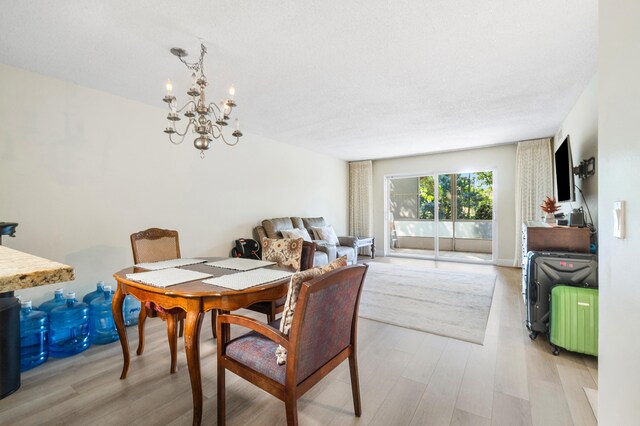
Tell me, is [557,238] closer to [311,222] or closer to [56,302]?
[311,222]

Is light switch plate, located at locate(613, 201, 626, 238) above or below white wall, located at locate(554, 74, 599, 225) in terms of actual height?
below

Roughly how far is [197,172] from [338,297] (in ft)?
10.3

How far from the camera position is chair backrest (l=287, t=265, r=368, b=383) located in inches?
46.4

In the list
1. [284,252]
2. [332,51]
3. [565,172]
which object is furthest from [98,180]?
[565,172]

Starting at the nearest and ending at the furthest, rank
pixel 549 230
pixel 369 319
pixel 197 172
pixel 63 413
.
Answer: pixel 63 413
pixel 549 230
pixel 369 319
pixel 197 172

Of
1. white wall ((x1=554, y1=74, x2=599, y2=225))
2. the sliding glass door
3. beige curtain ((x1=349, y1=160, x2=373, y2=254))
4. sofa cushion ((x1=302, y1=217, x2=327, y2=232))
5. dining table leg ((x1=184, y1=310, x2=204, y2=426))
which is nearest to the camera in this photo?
dining table leg ((x1=184, y1=310, x2=204, y2=426))

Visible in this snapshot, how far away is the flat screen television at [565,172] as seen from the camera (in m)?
2.85

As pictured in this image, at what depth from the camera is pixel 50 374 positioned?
2.00 meters

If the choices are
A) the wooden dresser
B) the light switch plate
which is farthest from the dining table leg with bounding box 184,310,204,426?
the wooden dresser

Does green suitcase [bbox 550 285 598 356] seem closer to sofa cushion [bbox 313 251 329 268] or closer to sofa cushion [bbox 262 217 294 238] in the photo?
sofa cushion [bbox 313 251 329 268]

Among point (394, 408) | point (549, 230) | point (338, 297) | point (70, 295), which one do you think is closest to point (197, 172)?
point (70, 295)

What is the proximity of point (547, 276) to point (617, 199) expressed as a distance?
1857 mm

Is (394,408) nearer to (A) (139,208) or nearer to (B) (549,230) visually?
(B) (549,230)

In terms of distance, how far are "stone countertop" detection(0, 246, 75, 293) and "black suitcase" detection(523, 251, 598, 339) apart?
3.04 metres
